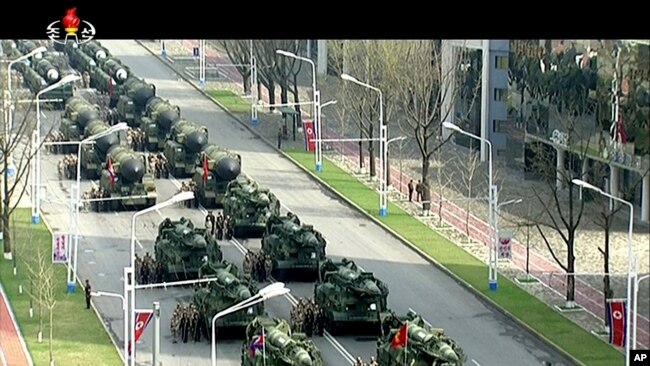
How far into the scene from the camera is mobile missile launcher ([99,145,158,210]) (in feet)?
144

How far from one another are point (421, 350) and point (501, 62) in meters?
28.4

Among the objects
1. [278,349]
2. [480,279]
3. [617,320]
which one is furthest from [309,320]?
[617,320]

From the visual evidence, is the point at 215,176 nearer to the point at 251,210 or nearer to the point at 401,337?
the point at 251,210

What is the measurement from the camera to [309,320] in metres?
31.2

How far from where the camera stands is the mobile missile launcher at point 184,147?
160 feet

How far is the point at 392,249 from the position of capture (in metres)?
39.5

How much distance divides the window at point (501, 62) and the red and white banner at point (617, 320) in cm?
2645

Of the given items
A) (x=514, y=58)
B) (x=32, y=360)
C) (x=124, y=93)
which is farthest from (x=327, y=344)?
(x=124, y=93)

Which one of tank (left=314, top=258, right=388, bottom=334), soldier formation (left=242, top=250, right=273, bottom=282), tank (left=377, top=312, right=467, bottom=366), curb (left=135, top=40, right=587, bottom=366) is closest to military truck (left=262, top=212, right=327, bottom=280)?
soldier formation (left=242, top=250, right=273, bottom=282)

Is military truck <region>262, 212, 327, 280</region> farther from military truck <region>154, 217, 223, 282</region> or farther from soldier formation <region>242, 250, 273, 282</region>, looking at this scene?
military truck <region>154, 217, 223, 282</region>

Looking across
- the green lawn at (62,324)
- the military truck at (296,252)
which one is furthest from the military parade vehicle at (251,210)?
the green lawn at (62,324)

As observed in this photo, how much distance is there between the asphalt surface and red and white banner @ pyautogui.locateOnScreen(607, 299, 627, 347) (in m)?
2.03
